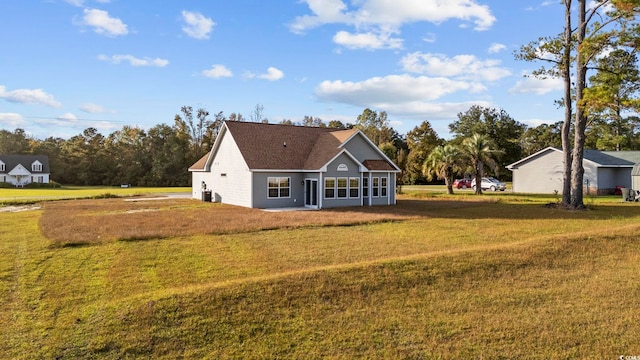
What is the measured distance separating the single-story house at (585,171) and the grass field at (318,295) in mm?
26750

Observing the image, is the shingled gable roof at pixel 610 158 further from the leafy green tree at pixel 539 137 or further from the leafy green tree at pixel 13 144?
the leafy green tree at pixel 13 144

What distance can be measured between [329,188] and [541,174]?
2580 centimetres

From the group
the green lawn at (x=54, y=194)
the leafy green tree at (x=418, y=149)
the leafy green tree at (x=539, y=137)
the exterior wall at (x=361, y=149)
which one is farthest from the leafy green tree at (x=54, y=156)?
the leafy green tree at (x=539, y=137)

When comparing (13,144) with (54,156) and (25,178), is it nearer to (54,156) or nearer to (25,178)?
(54,156)

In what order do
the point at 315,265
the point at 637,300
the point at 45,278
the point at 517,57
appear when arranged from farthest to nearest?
the point at 517,57
the point at 315,265
the point at 45,278
the point at 637,300

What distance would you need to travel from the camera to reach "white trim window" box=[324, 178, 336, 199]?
1009 inches

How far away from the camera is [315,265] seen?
10500 mm

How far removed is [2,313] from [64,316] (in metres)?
1.21

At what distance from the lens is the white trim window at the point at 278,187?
83.7 feet

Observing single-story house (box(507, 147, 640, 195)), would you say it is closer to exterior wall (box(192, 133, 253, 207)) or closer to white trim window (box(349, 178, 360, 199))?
white trim window (box(349, 178, 360, 199))

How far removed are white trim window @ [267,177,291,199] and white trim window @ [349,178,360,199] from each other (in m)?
3.83

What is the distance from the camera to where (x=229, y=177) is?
28.0 metres

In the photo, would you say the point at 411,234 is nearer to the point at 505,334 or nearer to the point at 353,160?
the point at 505,334

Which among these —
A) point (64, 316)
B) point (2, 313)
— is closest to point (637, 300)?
point (64, 316)
